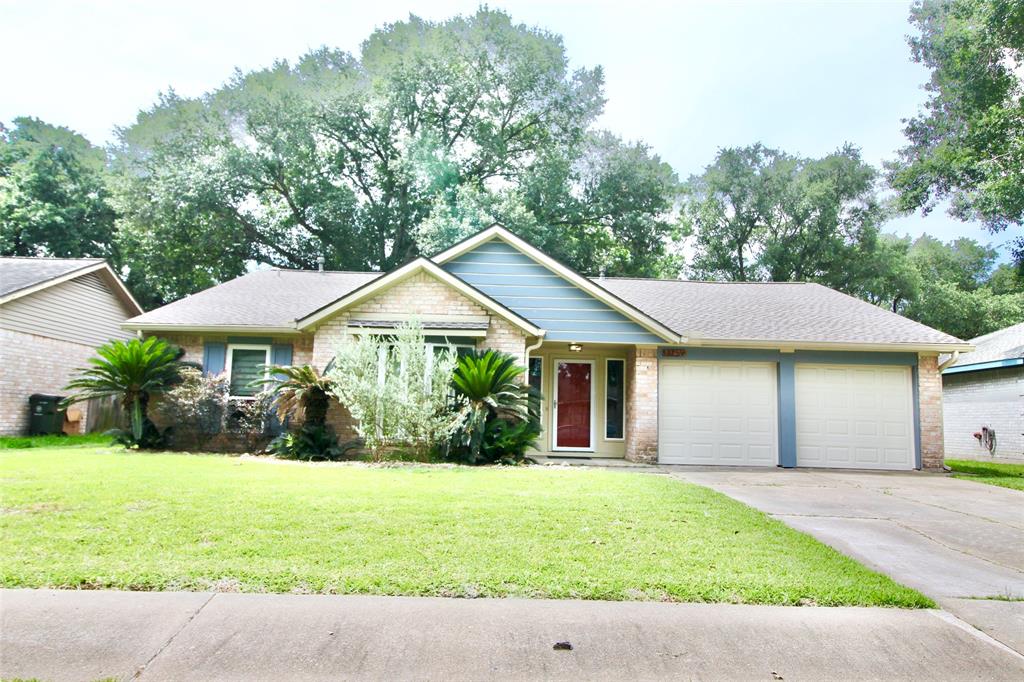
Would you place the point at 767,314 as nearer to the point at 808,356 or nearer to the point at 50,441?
the point at 808,356

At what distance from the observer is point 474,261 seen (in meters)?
13.7

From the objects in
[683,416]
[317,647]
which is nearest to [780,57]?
[683,416]

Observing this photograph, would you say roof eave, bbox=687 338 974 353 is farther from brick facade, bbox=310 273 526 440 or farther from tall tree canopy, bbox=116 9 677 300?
tall tree canopy, bbox=116 9 677 300

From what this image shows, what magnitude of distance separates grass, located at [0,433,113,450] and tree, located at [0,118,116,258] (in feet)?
53.0

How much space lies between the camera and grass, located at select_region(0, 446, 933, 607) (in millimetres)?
4023

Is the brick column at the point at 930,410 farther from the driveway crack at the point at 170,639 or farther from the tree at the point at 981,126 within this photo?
the driveway crack at the point at 170,639

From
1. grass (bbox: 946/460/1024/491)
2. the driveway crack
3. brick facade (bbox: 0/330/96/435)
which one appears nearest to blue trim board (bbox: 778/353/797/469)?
grass (bbox: 946/460/1024/491)

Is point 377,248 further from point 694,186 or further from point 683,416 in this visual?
point 683,416

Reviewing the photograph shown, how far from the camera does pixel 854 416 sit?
13.3 m

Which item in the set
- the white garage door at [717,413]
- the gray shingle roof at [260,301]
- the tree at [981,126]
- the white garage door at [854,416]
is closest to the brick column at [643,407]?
the white garage door at [717,413]

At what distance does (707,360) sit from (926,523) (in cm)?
682

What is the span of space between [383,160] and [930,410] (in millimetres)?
25568

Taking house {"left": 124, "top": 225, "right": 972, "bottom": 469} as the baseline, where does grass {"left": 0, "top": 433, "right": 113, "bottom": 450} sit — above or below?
below

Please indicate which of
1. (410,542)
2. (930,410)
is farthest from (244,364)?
(930,410)
